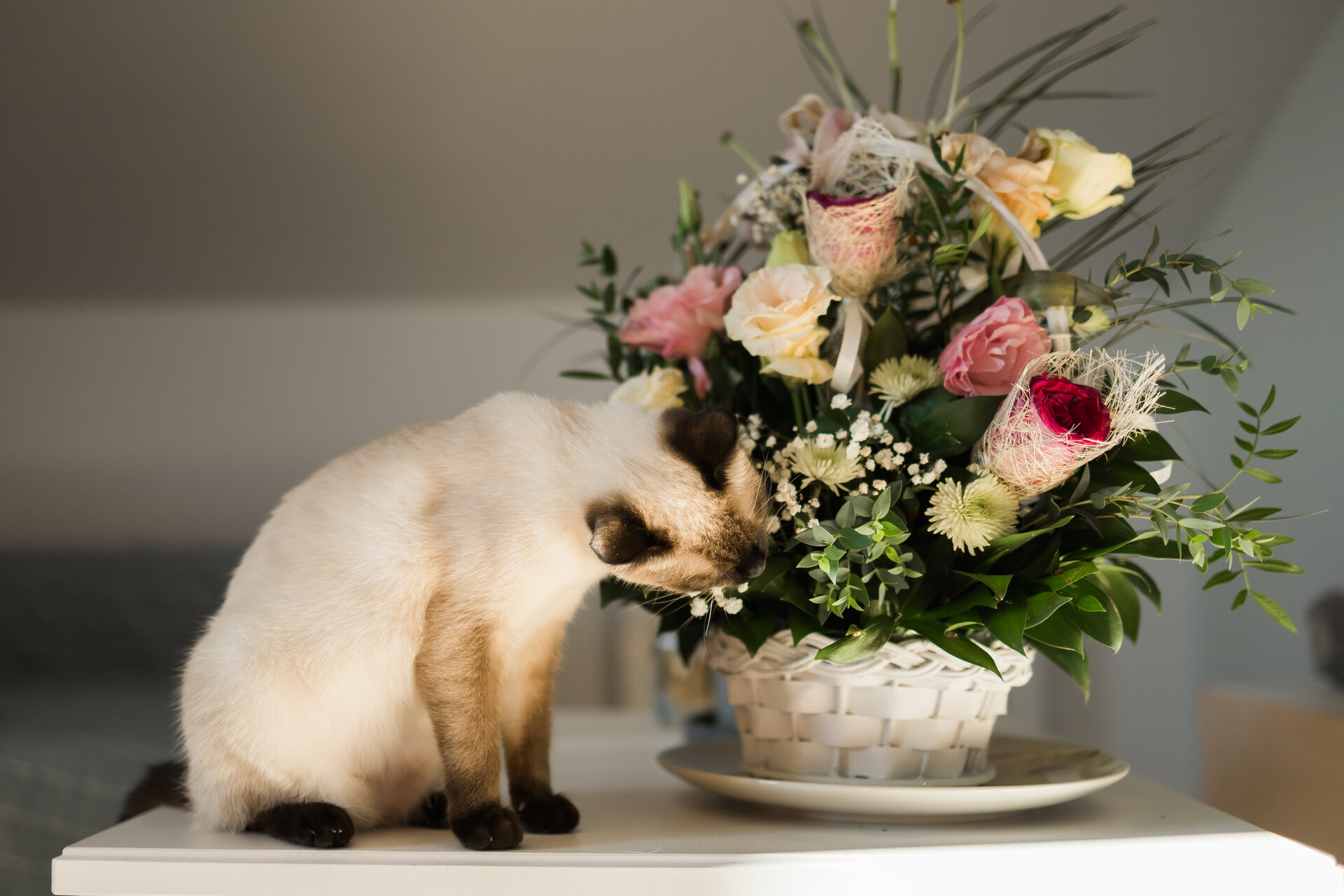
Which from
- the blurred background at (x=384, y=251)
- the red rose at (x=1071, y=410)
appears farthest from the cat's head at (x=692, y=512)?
the blurred background at (x=384, y=251)

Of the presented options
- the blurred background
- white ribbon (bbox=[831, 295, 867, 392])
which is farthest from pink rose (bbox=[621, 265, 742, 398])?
the blurred background

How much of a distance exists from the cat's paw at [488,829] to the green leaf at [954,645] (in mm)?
327

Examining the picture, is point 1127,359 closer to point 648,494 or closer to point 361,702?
point 648,494

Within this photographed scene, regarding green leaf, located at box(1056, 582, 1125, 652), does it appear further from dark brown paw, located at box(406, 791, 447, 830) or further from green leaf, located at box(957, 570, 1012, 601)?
dark brown paw, located at box(406, 791, 447, 830)

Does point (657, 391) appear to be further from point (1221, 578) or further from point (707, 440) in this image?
point (1221, 578)

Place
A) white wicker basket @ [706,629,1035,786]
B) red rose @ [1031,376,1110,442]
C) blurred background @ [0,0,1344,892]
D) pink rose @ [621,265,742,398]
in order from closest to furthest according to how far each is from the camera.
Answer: red rose @ [1031,376,1110,442], white wicker basket @ [706,629,1035,786], pink rose @ [621,265,742,398], blurred background @ [0,0,1344,892]

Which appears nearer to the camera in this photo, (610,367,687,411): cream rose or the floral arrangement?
the floral arrangement

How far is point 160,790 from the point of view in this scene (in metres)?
0.77

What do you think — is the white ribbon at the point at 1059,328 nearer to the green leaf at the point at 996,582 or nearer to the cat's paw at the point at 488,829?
the green leaf at the point at 996,582

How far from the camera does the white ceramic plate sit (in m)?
0.63

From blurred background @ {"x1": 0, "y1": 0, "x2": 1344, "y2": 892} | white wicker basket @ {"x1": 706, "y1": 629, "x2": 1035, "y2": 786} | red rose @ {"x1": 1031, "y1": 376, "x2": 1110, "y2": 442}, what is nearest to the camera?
red rose @ {"x1": 1031, "y1": 376, "x2": 1110, "y2": 442}

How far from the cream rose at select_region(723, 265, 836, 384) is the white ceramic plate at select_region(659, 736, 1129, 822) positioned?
332 millimetres

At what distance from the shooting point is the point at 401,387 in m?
2.07

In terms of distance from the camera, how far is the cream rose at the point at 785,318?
662 mm
